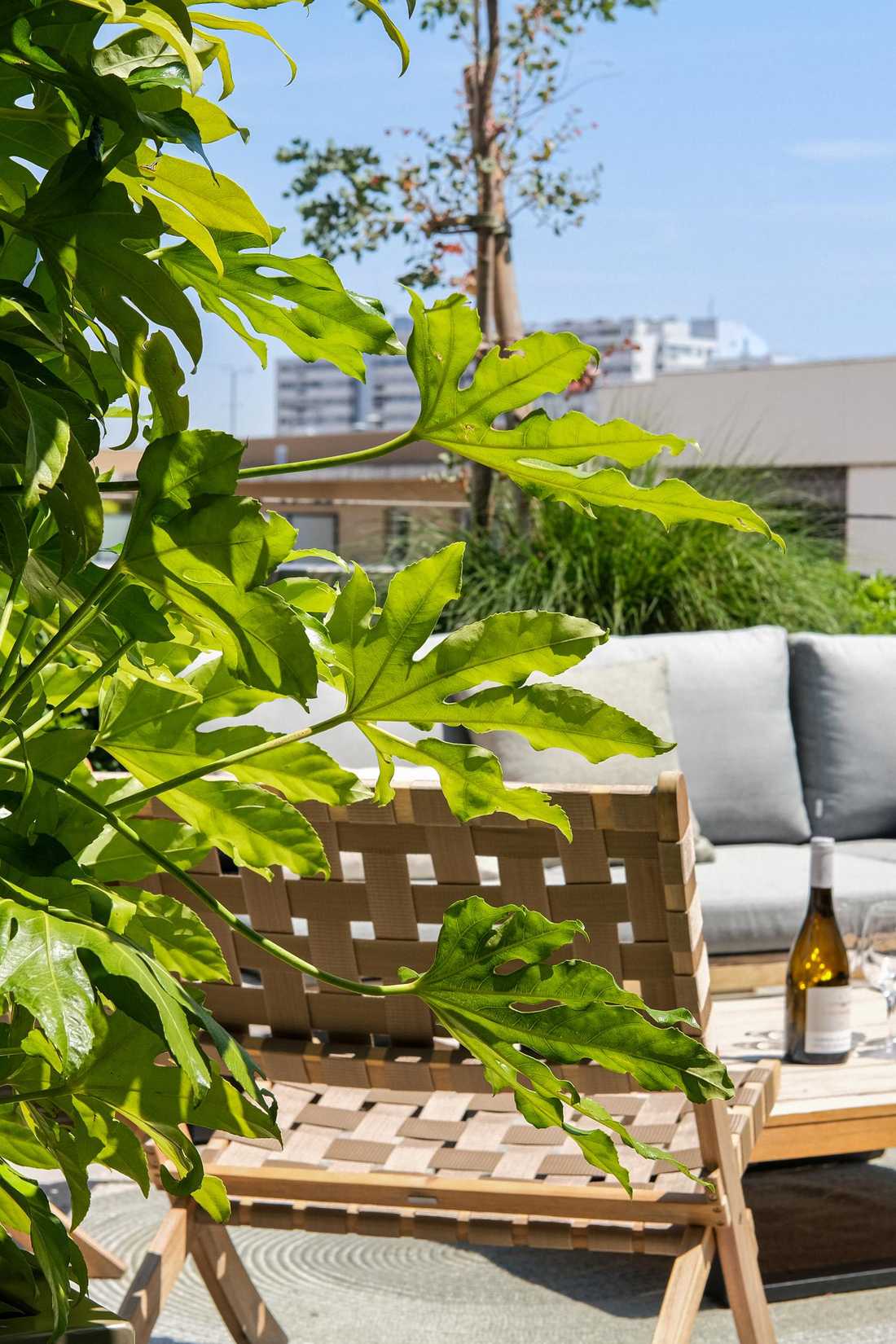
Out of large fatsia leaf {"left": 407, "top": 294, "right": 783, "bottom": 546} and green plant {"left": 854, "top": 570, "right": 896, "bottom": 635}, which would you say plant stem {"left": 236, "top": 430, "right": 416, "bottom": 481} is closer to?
large fatsia leaf {"left": 407, "top": 294, "right": 783, "bottom": 546}

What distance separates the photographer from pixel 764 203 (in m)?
64.0

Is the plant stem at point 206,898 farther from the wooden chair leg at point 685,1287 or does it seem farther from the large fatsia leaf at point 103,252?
the wooden chair leg at point 685,1287

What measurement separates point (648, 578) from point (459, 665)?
14.7ft

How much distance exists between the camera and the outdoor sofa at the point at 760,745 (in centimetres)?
332

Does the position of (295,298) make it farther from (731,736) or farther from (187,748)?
(731,736)

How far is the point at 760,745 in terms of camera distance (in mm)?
3729

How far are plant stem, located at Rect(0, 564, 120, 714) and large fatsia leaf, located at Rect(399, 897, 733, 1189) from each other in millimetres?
164

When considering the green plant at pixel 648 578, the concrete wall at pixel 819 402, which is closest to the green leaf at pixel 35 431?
the green plant at pixel 648 578

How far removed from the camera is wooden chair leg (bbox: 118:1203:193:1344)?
4.49ft

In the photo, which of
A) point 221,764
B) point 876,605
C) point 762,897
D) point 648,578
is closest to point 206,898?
point 221,764

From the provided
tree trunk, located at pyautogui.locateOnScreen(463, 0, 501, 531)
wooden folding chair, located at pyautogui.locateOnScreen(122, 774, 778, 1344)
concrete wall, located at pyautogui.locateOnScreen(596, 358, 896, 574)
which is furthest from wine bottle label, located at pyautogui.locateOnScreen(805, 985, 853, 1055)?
concrete wall, located at pyautogui.locateOnScreen(596, 358, 896, 574)

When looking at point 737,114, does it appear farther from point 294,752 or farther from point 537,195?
point 294,752

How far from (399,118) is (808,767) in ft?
13.0

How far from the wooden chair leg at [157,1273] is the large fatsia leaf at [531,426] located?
1107 mm
